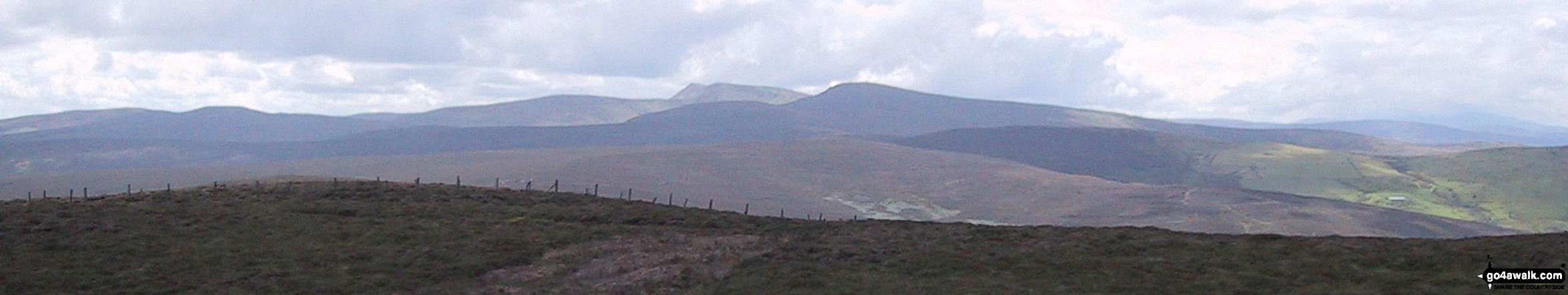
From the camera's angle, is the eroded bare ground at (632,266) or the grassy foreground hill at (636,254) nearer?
the grassy foreground hill at (636,254)

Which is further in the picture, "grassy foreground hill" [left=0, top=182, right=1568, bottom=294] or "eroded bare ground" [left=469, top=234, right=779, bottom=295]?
"eroded bare ground" [left=469, top=234, right=779, bottom=295]

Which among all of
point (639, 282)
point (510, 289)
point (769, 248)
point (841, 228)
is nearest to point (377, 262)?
point (510, 289)

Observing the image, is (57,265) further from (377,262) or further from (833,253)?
(833,253)

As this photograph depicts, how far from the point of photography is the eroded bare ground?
4184 centimetres

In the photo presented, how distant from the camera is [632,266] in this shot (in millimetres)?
44688

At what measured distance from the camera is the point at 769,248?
4712cm

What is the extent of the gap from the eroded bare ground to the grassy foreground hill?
0.11 meters

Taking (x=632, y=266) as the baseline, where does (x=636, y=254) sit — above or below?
above

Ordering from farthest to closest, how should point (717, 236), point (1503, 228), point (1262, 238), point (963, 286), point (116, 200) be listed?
point (1503, 228)
point (116, 200)
point (717, 236)
point (1262, 238)
point (963, 286)

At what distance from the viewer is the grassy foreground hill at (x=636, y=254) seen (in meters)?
38.8

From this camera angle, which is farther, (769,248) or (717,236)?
(717,236)

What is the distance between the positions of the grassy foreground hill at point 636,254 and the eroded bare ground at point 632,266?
11 cm

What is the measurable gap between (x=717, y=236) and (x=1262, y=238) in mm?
21559

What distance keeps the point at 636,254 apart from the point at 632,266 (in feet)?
6.53
